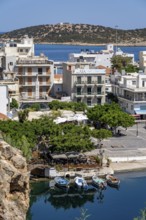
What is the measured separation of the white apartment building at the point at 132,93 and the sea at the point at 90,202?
18.2m

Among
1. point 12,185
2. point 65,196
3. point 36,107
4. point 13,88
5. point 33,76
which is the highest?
point 33,76

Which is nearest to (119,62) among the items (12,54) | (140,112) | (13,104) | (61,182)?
(12,54)

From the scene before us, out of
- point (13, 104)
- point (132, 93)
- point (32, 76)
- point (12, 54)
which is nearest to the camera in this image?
point (13, 104)

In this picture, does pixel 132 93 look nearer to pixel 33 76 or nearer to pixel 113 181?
pixel 33 76

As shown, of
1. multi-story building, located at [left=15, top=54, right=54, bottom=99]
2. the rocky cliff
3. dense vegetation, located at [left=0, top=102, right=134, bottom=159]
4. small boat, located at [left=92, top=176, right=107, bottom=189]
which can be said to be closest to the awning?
multi-story building, located at [left=15, top=54, right=54, bottom=99]

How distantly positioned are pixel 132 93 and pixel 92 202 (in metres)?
23.0

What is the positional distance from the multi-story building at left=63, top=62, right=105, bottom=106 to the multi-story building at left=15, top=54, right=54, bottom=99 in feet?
8.73

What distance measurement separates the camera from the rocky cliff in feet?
51.1

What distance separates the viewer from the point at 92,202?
1173 inches

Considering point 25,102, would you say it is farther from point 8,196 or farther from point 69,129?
point 8,196

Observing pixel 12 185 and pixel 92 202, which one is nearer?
pixel 12 185

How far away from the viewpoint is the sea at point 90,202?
2753 cm

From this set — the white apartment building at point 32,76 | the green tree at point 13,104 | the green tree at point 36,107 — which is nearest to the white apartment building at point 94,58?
the white apartment building at point 32,76

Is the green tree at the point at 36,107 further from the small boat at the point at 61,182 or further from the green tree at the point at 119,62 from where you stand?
the green tree at the point at 119,62
